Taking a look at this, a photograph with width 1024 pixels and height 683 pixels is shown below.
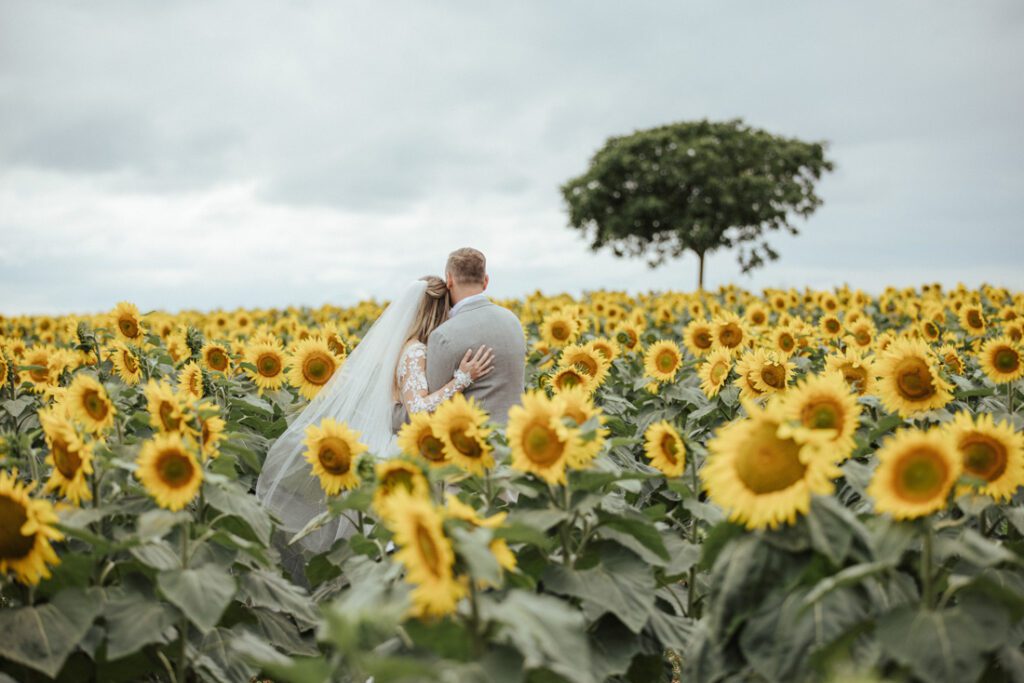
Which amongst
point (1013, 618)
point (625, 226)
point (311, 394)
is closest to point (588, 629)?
point (1013, 618)

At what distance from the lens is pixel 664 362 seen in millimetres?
6254

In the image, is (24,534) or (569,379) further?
(569,379)

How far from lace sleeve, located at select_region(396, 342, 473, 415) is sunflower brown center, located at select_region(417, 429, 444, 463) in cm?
169

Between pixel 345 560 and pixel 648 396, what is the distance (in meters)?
3.53

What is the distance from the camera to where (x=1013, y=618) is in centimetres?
224

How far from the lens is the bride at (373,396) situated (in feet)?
16.5

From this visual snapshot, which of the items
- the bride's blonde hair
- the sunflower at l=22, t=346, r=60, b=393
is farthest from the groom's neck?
the sunflower at l=22, t=346, r=60, b=393

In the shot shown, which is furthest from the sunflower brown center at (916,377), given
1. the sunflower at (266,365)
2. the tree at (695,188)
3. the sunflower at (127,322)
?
the tree at (695,188)

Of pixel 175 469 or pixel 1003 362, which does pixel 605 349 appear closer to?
pixel 1003 362

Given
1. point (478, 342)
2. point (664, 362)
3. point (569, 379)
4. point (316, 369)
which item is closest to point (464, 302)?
point (478, 342)

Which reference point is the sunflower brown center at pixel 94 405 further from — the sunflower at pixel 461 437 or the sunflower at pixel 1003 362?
the sunflower at pixel 1003 362

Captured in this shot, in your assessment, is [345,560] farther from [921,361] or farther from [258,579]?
[921,361]

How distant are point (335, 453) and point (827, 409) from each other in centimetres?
201

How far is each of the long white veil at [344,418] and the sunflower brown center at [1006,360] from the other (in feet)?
11.7
